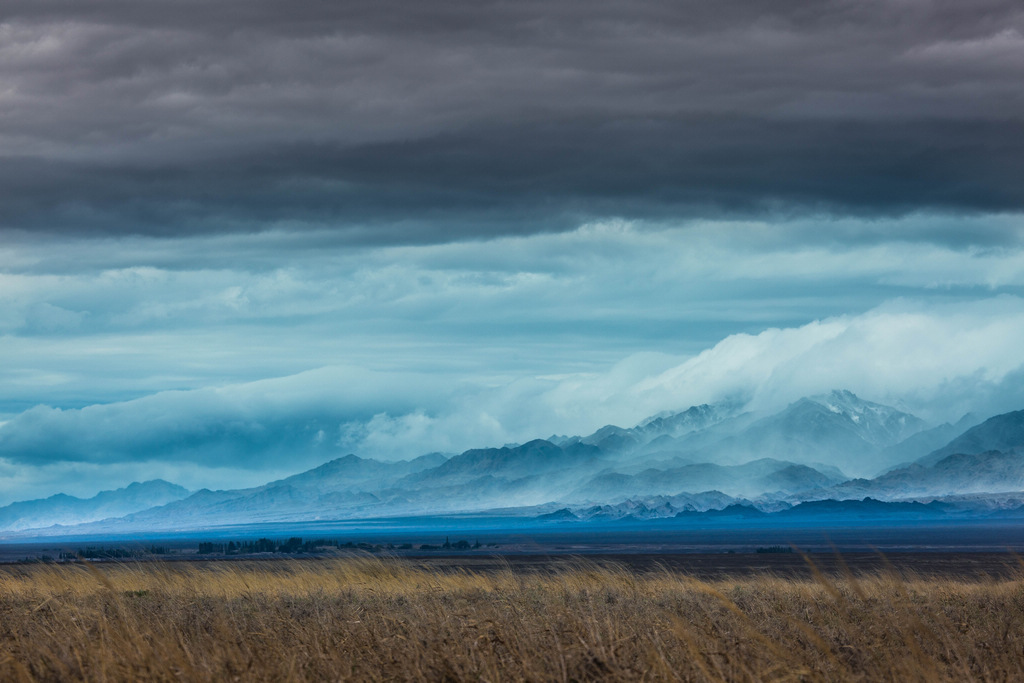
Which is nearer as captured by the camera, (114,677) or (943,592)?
(114,677)

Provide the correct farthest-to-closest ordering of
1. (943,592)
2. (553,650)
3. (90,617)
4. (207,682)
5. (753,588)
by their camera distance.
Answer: (753,588)
(943,592)
(90,617)
(553,650)
(207,682)

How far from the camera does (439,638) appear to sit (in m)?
13.3

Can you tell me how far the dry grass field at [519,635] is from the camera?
11.0 m

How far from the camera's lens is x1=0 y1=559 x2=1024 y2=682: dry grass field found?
10977 millimetres

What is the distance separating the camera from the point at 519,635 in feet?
45.2

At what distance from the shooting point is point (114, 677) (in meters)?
10.9

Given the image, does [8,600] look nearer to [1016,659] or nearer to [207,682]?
[207,682]

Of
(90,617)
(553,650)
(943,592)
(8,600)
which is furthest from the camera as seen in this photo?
(943,592)

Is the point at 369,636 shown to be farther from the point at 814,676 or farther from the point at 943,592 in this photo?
the point at 943,592

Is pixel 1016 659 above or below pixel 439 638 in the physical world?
below

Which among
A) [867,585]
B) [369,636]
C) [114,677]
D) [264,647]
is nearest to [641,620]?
[369,636]

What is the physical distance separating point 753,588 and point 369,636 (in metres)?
18.0

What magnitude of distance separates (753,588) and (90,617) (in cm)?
1799

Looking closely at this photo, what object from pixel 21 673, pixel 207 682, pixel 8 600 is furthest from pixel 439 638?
pixel 8 600
